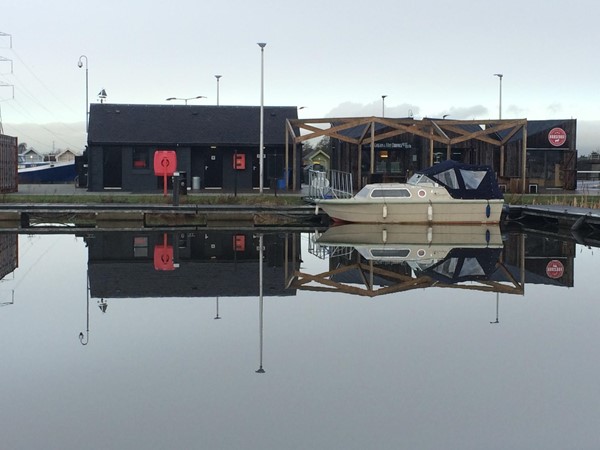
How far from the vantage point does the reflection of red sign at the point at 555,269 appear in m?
17.5

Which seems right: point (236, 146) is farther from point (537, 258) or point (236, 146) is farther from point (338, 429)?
point (338, 429)

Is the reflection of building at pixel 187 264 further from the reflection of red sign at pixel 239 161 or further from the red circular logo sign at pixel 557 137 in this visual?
the red circular logo sign at pixel 557 137

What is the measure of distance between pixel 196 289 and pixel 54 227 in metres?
16.6

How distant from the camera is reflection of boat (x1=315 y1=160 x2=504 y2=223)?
2867 cm

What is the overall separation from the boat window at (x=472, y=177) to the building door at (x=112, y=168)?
19343mm

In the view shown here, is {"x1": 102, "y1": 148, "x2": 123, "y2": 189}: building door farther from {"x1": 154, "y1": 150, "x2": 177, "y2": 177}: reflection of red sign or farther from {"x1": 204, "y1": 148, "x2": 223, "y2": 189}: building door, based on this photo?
{"x1": 154, "y1": 150, "x2": 177, "y2": 177}: reflection of red sign

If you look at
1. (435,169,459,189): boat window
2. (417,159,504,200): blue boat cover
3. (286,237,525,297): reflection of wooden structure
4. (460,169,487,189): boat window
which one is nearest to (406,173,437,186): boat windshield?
(417,159,504,200): blue boat cover

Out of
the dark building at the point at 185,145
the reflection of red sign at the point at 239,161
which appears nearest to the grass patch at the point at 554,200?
the dark building at the point at 185,145

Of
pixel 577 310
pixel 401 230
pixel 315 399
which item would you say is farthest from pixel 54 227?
pixel 315 399

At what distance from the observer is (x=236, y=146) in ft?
137

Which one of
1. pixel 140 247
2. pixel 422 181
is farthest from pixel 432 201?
pixel 140 247

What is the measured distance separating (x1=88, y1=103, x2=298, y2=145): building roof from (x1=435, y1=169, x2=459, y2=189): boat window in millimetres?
13461

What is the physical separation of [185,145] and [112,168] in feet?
13.2

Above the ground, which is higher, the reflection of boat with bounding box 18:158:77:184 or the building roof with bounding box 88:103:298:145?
the building roof with bounding box 88:103:298:145
